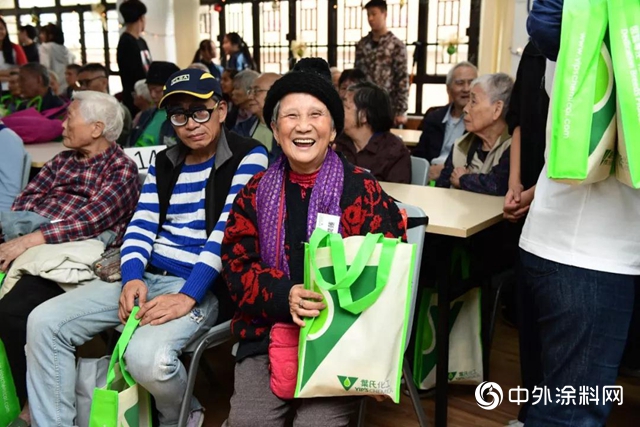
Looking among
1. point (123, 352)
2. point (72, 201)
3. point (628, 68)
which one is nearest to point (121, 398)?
point (123, 352)

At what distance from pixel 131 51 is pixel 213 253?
3.92 meters

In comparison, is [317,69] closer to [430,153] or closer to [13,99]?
[430,153]

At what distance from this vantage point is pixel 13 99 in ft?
16.2

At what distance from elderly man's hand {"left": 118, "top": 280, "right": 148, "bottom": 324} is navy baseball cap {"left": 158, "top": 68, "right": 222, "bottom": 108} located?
618mm

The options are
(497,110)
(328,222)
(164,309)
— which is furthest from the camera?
(497,110)

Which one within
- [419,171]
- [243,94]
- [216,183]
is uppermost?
[243,94]

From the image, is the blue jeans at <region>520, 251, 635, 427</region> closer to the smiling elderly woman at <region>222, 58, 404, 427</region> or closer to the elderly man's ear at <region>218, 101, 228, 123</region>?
the smiling elderly woman at <region>222, 58, 404, 427</region>

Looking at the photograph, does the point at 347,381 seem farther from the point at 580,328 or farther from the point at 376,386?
the point at 580,328

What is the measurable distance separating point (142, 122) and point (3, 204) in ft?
4.90

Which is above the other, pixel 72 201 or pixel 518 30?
pixel 518 30

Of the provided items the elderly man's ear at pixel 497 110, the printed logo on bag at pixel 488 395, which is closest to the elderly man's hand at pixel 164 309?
the printed logo on bag at pixel 488 395

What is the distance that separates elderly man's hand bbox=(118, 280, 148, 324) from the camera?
6.87ft

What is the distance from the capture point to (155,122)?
13.2 ft

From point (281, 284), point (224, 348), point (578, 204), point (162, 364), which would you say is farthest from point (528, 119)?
point (224, 348)
